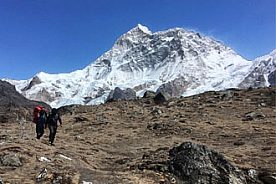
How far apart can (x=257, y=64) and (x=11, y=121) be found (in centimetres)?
14123

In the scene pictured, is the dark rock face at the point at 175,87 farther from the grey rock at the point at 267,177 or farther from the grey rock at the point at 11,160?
the grey rock at the point at 11,160

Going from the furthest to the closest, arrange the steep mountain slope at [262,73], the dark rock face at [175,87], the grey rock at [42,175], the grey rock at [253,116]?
the dark rock face at [175,87] → the steep mountain slope at [262,73] → the grey rock at [253,116] → the grey rock at [42,175]

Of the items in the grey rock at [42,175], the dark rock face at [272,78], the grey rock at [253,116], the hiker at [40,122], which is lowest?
the grey rock at [42,175]

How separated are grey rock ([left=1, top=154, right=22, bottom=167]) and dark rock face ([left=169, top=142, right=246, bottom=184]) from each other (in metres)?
5.64

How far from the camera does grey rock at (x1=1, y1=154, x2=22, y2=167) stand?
16.7 m

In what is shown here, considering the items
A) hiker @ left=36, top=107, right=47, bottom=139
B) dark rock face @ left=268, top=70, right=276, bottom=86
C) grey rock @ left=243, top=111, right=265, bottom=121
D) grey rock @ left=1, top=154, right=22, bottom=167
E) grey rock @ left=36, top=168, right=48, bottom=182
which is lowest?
grey rock @ left=36, top=168, right=48, bottom=182

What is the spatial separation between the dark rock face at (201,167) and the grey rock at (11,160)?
564 cm

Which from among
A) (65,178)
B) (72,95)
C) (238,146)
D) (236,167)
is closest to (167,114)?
(238,146)

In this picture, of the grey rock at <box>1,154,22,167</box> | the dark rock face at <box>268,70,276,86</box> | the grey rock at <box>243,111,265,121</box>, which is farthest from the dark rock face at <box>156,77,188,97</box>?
the grey rock at <box>1,154,22,167</box>

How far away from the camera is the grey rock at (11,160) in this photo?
656 inches

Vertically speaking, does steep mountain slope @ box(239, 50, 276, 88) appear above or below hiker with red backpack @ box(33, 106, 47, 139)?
above

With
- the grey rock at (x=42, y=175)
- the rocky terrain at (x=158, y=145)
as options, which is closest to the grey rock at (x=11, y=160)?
the rocky terrain at (x=158, y=145)

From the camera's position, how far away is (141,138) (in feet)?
93.6

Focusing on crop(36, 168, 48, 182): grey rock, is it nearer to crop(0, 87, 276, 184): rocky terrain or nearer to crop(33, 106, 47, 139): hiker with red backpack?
crop(0, 87, 276, 184): rocky terrain
